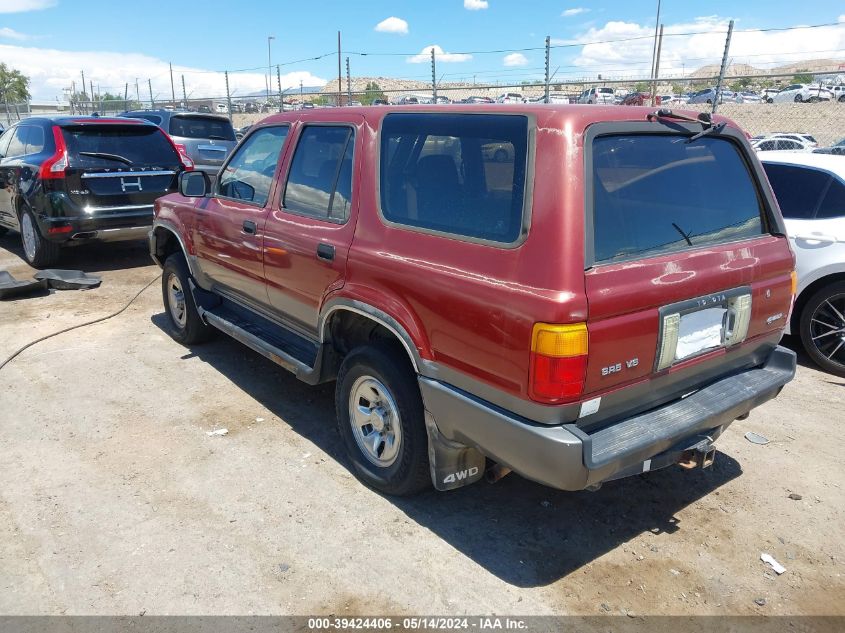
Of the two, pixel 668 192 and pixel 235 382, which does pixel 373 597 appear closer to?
pixel 668 192

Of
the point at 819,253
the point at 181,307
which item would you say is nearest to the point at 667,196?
the point at 819,253

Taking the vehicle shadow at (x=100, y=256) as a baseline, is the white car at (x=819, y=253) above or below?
above

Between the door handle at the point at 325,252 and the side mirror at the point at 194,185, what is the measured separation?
5.86 ft

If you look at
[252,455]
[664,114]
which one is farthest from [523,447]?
[252,455]

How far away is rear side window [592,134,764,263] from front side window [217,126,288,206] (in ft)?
7.54

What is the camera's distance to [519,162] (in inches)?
102

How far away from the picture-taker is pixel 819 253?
5.05 m

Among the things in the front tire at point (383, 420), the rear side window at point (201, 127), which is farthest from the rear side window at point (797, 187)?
the rear side window at point (201, 127)

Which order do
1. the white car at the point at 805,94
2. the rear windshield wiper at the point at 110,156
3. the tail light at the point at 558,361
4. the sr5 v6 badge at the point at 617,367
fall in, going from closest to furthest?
the tail light at the point at 558,361, the sr5 v6 badge at the point at 617,367, the rear windshield wiper at the point at 110,156, the white car at the point at 805,94

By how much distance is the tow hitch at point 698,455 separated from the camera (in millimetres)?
2814

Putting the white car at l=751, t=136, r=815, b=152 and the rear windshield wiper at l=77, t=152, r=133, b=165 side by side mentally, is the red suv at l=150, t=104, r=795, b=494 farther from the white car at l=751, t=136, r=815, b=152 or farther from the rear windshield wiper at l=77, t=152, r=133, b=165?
the white car at l=751, t=136, r=815, b=152

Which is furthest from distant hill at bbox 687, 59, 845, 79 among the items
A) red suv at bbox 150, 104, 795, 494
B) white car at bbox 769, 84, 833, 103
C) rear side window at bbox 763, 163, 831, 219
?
red suv at bbox 150, 104, 795, 494

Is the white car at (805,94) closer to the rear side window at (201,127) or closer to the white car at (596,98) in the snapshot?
the white car at (596,98)

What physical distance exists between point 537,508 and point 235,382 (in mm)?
2627
